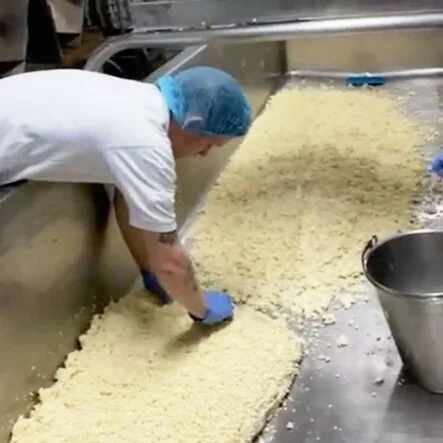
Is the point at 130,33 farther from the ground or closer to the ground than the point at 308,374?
farther from the ground

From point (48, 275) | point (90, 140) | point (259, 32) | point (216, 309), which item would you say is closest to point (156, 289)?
point (216, 309)

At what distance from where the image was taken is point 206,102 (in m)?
1.43

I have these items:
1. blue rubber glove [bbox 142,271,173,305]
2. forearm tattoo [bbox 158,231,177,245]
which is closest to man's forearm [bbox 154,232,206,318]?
forearm tattoo [bbox 158,231,177,245]

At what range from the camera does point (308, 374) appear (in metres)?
1.44

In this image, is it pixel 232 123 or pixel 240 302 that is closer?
pixel 232 123

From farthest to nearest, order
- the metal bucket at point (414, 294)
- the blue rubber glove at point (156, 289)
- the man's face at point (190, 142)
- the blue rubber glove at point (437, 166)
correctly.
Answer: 1. the blue rubber glove at point (437, 166)
2. the blue rubber glove at point (156, 289)
3. the man's face at point (190, 142)
4. the metal bucket at point (414, 294)

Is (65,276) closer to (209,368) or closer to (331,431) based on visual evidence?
(209,368)

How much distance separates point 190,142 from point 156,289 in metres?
0.33

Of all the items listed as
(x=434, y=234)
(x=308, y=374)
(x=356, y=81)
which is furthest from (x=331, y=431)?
(x=356, y=81)

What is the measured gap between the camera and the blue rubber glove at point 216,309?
1.52m

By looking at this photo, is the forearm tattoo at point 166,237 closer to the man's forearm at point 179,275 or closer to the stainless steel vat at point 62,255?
the man's forearm at point 179,275

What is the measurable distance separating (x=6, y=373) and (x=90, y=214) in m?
0.38

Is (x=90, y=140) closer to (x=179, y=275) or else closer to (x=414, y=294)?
(x=179, y=275)

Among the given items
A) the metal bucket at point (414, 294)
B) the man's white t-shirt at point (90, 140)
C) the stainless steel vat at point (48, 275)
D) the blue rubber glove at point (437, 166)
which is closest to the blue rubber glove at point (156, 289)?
the stainless steel vat at point (48, 275)
